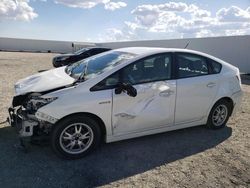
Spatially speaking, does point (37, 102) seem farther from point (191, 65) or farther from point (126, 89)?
point (191, 65)

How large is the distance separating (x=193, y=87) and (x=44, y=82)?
2.54 m

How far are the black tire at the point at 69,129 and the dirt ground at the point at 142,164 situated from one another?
4.2 inches

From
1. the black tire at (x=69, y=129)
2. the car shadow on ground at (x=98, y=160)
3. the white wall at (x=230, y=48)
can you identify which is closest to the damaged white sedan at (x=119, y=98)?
the black tire at (x=69, y=129)

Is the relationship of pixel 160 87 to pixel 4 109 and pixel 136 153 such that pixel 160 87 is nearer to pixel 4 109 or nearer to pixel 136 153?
pixel 136 153

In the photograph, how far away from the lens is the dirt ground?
3.89m

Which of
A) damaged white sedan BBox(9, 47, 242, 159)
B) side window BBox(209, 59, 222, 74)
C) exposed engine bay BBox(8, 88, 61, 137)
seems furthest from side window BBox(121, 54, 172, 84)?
exposed engine bay BBox(8, 88, 61, 137)

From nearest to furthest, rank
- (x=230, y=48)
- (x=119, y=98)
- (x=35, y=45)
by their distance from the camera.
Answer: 1. (x=119, y=98)
2. (x=230, y=48)
3. (x=35, y=45)

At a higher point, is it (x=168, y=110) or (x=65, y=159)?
(x=168, y=110)

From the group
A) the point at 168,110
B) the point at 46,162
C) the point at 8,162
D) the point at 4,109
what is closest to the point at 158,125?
the point at 168,110

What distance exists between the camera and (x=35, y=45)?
4497 centimetres

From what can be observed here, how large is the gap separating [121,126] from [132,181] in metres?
1.01

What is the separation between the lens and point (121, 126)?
4.68 metres

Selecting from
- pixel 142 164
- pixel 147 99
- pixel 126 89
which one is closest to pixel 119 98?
pixel 126 89

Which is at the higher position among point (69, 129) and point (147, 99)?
point (147, 99)
